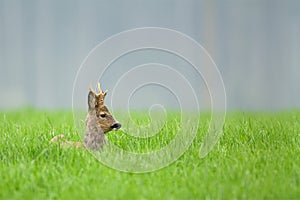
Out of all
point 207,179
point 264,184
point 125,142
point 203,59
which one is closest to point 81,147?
point 125,142

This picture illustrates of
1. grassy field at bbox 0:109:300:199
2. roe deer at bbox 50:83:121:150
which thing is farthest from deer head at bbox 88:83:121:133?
grassy field at bbox 0:109:300:199

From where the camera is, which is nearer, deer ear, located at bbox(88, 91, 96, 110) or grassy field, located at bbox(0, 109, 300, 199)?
grassy field, located at bbox(0, 109, 300, 199)

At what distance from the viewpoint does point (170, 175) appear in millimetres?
3143

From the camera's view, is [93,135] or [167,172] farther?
[93,135]

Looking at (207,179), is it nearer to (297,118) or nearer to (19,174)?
(19,174)

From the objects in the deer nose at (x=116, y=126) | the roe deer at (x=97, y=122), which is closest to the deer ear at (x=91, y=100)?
the roe deer at (x=97, y=122)

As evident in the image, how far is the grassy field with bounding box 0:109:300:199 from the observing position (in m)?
2.86

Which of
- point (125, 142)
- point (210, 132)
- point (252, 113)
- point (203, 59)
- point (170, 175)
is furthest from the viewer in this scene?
point (203, 59)

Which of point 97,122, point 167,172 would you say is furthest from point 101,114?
point 167,172

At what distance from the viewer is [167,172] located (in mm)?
3191

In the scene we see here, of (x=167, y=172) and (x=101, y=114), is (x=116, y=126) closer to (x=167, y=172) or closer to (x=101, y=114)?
(x=101, y=114)

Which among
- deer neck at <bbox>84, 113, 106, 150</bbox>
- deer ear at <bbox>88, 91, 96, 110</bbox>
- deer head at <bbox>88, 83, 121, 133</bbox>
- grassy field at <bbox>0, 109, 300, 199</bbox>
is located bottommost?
grassy field at <bbox>0, 109, 300, 199</bbox>

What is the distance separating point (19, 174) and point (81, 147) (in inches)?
19.3

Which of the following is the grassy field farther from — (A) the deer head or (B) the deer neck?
(A) the deer head
